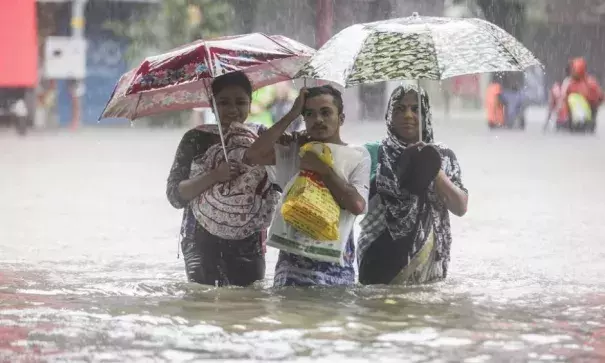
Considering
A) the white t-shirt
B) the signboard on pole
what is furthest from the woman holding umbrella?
the signboard on pole

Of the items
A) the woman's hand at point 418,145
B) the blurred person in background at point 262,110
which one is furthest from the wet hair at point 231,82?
the blurred person in background at point 262,110

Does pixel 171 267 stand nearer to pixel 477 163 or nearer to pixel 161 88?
pixel 161 88

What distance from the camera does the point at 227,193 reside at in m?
5.72

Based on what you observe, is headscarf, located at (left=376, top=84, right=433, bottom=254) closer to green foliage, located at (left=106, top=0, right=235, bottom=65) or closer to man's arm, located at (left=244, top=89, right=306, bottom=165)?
man's arm, located at (left=244, top=89, right=306, bottom=165)

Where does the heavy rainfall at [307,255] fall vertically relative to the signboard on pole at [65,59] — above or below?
below

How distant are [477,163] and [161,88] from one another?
12.6 metres

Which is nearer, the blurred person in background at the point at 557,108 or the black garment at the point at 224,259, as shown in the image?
the black garment at the point at 224,259

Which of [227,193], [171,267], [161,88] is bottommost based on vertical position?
[171,267]

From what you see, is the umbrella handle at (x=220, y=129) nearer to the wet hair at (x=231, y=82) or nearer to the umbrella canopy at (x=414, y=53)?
the wet hair at (x=231, y=82)

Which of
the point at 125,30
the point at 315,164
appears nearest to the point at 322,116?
the point at 315,164

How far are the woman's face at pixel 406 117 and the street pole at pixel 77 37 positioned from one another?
79.0 ft

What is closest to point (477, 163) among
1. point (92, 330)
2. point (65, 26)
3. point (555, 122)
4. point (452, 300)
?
point (555, 122)

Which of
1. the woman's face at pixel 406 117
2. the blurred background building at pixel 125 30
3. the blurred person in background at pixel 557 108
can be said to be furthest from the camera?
the blurred background building at pixel 125 30

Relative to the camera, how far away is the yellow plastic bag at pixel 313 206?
524 cm
